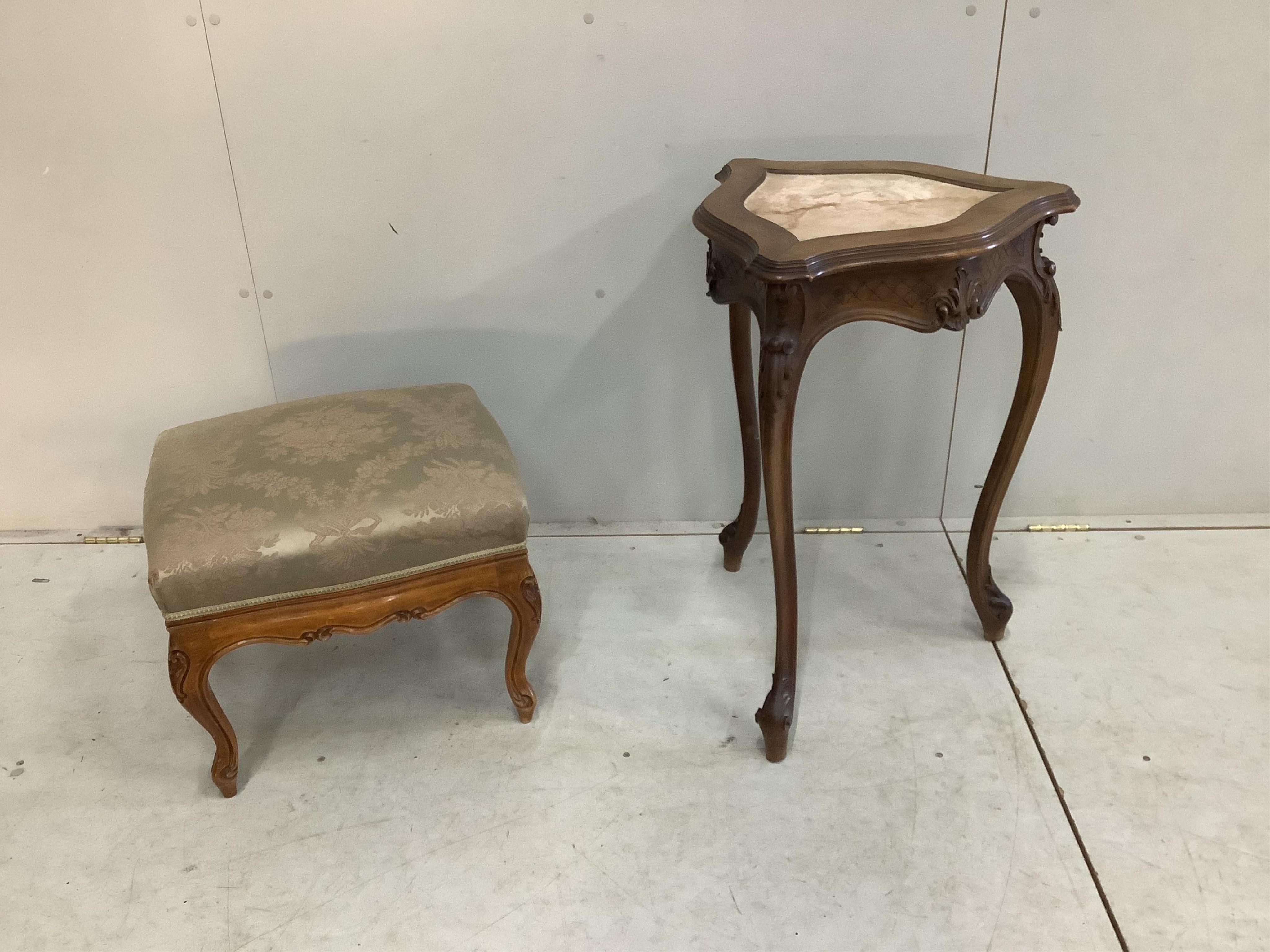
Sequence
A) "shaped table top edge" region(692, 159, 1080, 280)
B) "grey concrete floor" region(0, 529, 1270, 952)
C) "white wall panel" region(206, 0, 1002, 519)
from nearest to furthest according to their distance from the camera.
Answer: "shaped table top edge" region(692, 159, 1080, 280) → "grey concrete floor" region(0, 529, 1270, 952) → "white wall panel" region(206, 0, 1002, 519)

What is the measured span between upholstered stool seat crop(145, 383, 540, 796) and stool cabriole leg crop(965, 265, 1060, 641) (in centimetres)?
77

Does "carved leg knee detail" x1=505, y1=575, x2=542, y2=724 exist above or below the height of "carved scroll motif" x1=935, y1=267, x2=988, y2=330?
below

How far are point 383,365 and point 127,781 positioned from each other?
861 mm

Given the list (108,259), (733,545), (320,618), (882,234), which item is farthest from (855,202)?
(108,259)

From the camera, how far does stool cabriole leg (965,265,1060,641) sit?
1.39 meters

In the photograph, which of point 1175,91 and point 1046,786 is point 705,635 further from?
point 1175,91

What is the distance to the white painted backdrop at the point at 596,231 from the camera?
1640 mm

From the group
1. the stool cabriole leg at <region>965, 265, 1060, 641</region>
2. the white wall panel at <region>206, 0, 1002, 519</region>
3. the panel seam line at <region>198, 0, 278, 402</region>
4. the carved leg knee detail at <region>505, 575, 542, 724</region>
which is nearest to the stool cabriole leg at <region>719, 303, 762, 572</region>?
the white wall panel at <region>206, 0, 1002, 519</region>

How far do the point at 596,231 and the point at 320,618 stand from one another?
2.85 ft

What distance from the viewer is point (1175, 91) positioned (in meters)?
1.67

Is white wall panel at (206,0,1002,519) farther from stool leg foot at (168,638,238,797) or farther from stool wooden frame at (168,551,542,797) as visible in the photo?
stool leg foot at (168,638,238,797)

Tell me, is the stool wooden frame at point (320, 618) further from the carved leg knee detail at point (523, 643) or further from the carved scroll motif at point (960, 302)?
the carved scroll motif at point (960, 302)

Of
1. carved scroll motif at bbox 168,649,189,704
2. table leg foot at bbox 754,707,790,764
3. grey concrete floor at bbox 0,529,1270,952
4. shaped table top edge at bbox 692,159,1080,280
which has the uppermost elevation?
shaped table top edge at bbox 692,159,1080,280

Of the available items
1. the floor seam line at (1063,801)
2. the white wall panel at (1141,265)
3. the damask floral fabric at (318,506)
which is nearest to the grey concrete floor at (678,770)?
the floor seam line at (1063,801)
